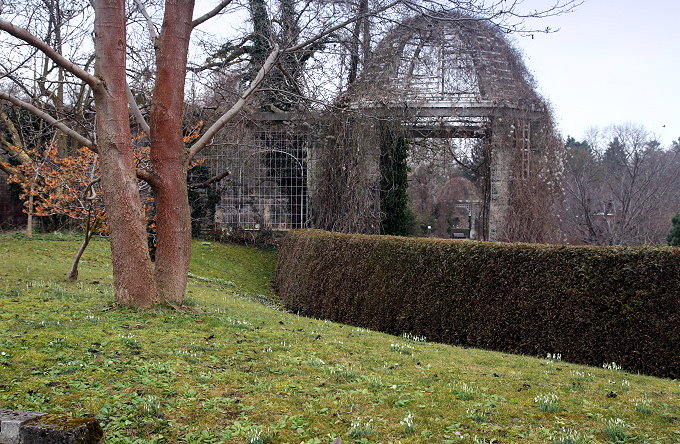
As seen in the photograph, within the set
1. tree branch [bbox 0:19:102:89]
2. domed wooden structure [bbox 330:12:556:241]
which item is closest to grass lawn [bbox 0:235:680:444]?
tree branch [bbox 0:19:102:89]

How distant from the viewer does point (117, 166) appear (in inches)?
329

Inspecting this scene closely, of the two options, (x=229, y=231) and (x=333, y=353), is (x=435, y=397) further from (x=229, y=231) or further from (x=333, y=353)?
(x=229, y=231)

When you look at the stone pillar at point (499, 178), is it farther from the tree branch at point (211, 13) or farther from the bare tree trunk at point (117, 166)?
the bare tree trunk at point (117, 166)

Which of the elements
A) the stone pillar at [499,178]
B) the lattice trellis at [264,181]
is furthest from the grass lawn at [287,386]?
the lattice trellis at [264,181]

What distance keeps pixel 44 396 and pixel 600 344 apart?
6857 millimetres

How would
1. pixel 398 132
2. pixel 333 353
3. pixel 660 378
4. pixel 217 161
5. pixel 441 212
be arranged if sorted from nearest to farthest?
pixel 333 353
pixel 660 378
pixel 398 132
pixel 217 161
pixel 441 212

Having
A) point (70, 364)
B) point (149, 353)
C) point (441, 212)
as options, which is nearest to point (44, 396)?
A: point (70, 364)

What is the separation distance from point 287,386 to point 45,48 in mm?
5486

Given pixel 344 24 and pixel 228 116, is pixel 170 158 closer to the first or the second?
pixel 228 116

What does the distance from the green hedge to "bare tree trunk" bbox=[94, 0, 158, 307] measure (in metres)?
4.76

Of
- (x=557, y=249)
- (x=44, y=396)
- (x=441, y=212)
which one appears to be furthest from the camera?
(x=441, y=212)

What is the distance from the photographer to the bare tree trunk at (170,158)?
9.19 m

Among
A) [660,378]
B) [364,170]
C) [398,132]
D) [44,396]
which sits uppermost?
[398,132]

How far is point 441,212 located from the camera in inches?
1619
